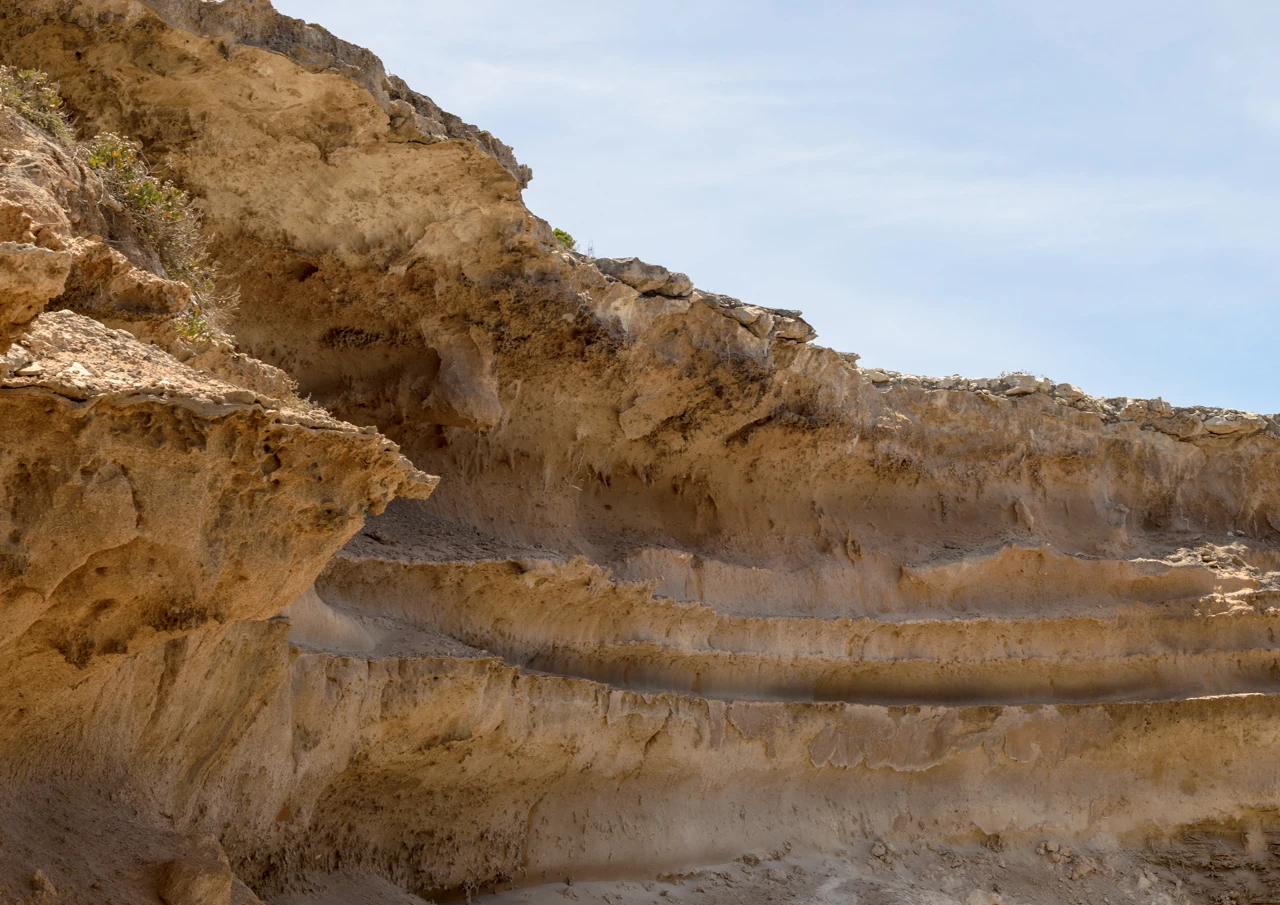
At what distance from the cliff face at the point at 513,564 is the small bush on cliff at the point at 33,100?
0.19 metres

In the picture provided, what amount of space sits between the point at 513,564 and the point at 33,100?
14.1ft

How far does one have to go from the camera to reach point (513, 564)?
9.13 metres

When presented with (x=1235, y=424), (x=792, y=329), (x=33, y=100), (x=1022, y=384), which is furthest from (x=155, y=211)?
(x=1235, y=424)

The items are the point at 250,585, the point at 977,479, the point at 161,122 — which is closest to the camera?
the point at 250,585

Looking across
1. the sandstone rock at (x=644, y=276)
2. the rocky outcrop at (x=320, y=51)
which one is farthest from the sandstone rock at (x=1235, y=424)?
the rocky outcrop at (x=320, y=51)

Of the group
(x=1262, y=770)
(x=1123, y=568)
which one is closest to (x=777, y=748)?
(x=1123, y=568)

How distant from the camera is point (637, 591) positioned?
980cm

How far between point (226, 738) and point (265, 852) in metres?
0.89

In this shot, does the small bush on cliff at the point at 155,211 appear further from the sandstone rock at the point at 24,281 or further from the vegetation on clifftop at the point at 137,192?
the sandstone rock at the point at 24,281

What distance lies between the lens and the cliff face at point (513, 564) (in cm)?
498

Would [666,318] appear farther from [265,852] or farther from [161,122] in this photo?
[265,852]

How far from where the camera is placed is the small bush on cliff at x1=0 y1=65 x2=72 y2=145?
5973 mm

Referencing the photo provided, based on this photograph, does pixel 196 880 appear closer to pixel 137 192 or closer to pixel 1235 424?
pixel 137 192

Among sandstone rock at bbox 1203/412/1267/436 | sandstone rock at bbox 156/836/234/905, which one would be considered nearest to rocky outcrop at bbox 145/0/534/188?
sandstone rock at bbox 156/836/234/905
